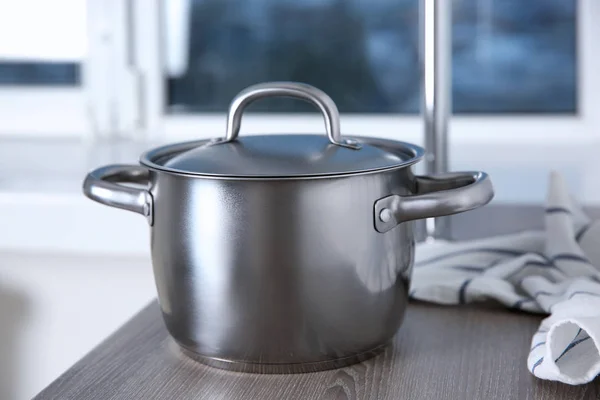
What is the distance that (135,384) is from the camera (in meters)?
0.68

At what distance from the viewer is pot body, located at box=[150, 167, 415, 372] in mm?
629

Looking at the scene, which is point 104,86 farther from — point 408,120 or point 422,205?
point 422,205

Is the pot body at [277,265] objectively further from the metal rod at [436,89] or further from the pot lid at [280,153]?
the metal rod at [436,89]

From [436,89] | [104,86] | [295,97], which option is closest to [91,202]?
[104,86]

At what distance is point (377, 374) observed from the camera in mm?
692

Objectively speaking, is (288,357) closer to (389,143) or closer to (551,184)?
(389,143)

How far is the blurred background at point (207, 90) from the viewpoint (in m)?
1.55

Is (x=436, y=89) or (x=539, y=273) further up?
(x=436, y=89)

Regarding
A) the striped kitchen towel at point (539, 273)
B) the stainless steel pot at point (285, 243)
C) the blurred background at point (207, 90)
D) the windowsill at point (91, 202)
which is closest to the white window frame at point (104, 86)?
the blurred background at point (207, 90)

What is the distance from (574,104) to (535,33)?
17cm

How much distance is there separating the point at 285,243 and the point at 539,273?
15.3 inches

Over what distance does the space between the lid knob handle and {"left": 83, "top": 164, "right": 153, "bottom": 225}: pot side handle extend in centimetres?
9

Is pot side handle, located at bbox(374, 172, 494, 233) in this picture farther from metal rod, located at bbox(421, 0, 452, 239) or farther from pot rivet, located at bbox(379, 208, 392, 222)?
metal rod, located at bbox(421, 0, 452, 239)

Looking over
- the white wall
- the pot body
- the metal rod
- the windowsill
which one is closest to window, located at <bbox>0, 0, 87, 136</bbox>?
the windowsill
